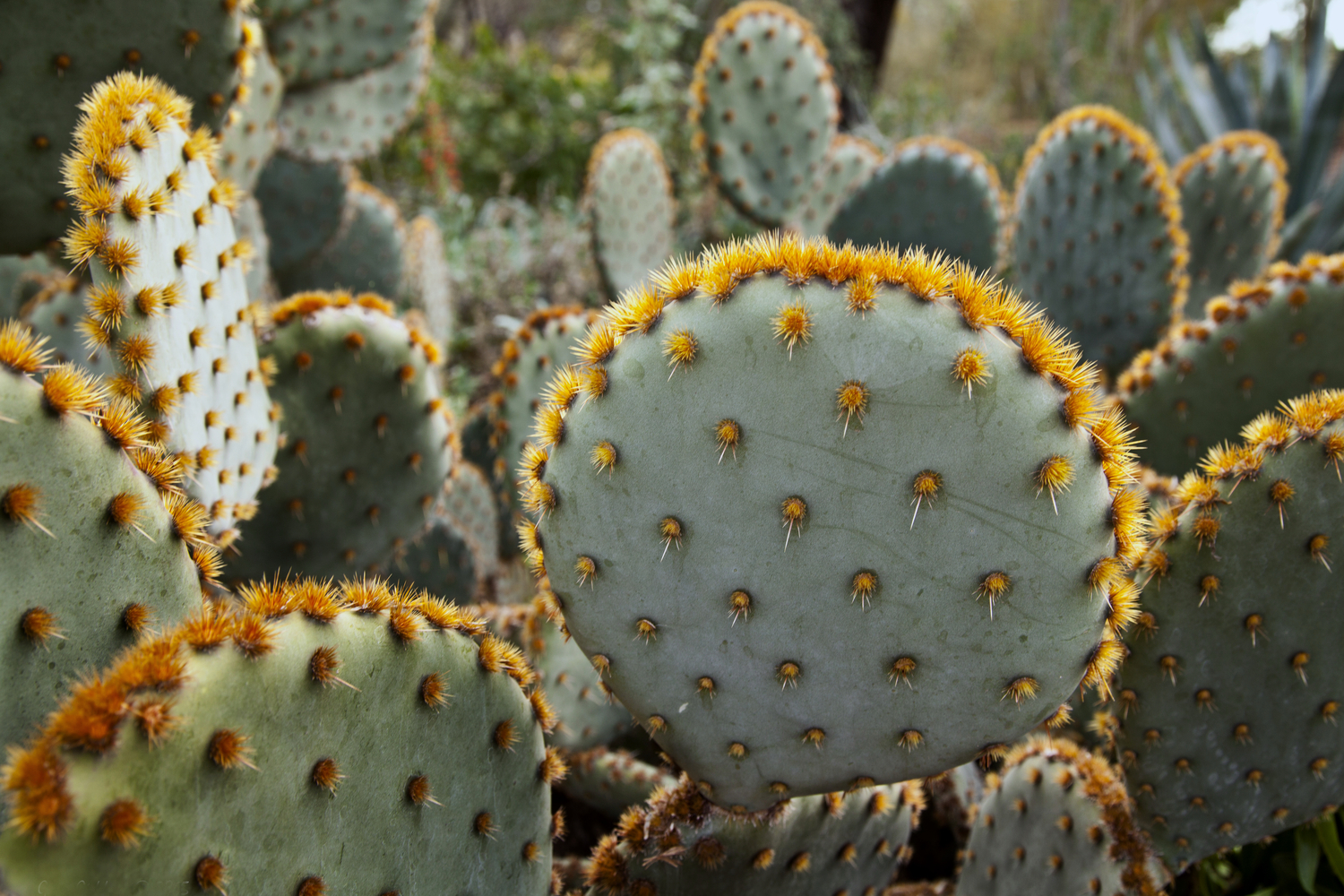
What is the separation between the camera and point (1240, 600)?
110 cm

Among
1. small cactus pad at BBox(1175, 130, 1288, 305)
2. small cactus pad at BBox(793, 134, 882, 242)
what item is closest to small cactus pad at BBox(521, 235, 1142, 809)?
small cactus pad at BBox(1175, 130, 1288, 305)

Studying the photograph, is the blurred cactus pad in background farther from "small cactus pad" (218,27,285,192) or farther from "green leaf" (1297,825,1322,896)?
"small cactus pad" (218,27,285,192)

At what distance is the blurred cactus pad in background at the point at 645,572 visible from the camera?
79cm

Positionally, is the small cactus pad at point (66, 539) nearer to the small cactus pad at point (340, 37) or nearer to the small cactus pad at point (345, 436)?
the small cactus pad at point (345, 436)

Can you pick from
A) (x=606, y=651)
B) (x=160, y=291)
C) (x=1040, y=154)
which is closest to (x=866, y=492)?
(x=606, y=651)

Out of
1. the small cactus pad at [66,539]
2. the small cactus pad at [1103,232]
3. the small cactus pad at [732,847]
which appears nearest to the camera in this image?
the small cactus pad at [66,539]

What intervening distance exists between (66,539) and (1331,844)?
1.76 metres

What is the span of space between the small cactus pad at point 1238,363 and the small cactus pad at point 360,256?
108 inches

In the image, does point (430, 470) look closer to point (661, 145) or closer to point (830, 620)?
point (830, 620)

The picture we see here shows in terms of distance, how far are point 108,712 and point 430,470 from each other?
1.04 meters

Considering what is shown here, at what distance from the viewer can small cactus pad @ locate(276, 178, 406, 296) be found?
3492 millimetres

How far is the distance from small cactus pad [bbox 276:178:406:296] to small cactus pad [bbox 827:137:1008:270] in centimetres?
184

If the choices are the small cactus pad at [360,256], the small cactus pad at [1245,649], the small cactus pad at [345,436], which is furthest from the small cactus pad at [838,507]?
the small cactus pad at [360,256]

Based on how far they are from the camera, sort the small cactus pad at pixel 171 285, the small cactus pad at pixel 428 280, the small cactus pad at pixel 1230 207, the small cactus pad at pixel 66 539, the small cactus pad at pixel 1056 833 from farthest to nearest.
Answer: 1. the small cactus pad at pixel 428 280
2. the small cactus pad at pixel 1230 207
3. the small cactus pad at pixel 1056 833
4. the small cactus pad at pixel 171 285
5. the small cactus pad at pixel 66 539
